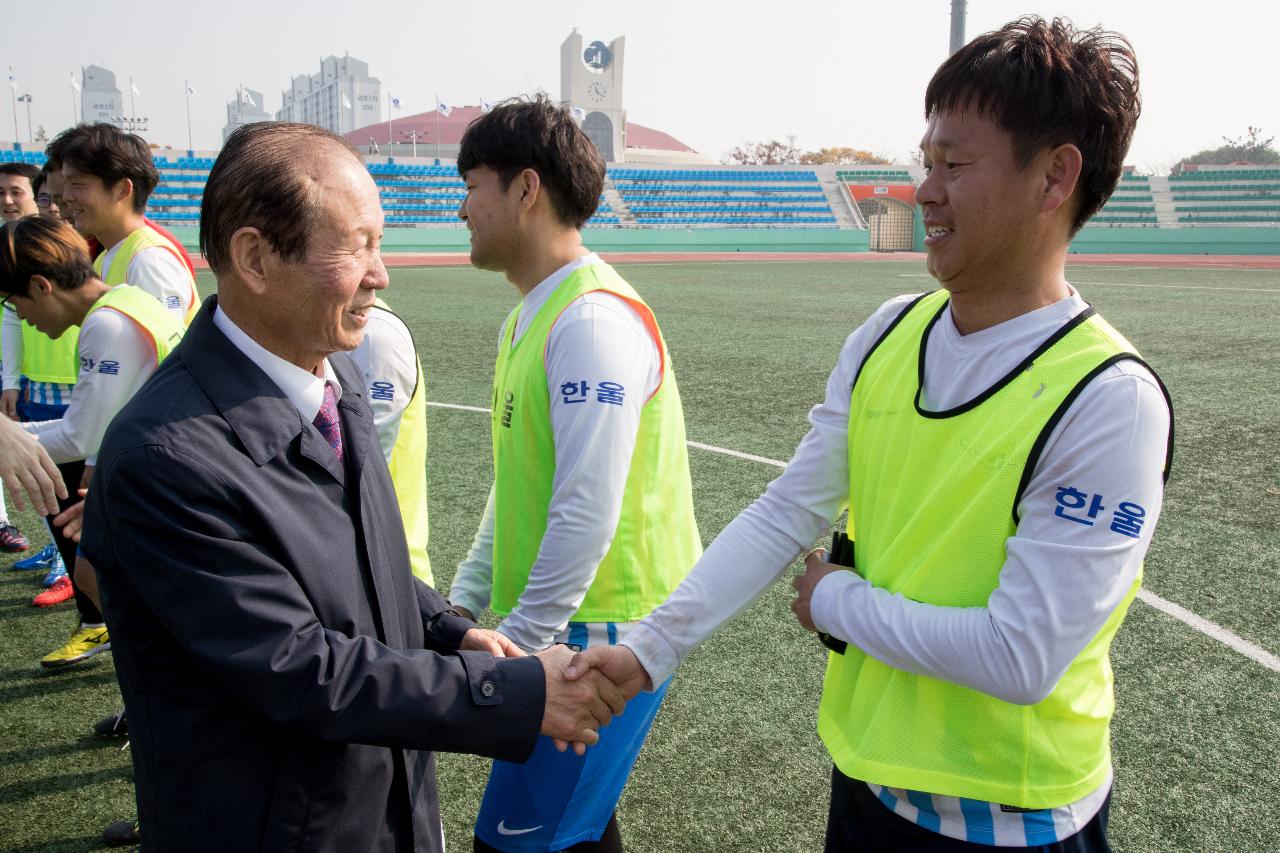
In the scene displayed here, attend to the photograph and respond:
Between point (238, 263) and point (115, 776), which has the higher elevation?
point (238, 263)

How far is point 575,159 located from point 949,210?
1.20 m

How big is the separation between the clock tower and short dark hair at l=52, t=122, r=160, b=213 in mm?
72961

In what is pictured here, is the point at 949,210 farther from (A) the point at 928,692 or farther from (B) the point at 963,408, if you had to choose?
(A) the point at 928,692

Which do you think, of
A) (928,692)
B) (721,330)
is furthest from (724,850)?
(721,330)

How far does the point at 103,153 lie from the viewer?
445 centimetres

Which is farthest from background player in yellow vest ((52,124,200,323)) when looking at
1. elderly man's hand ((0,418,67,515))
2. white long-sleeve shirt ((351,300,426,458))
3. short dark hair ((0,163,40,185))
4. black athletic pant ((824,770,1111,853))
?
black athletic pant ((824,770,1111,853))

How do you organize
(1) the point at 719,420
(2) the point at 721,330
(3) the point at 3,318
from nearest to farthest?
(3) the point at 3,318 < (1) the point at 719,420 < (2) the point at 721,330

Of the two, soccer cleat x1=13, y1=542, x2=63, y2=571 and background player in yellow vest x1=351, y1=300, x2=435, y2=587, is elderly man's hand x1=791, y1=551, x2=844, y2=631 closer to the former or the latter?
background player in yellow vest x1=351, y1=300, x2=435, y2=587

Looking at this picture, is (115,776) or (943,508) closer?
(943,508)

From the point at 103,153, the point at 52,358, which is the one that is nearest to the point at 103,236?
the point at 103,153

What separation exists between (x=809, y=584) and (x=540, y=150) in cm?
139

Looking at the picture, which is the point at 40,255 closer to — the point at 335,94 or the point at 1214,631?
the point at 1214,631

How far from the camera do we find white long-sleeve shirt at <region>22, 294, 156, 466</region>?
3418mm

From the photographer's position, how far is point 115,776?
11.6ft
